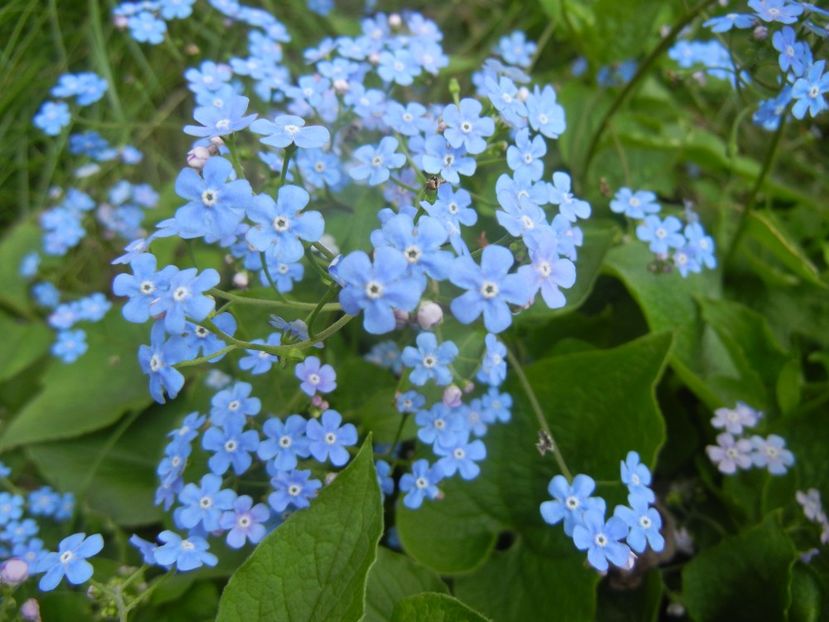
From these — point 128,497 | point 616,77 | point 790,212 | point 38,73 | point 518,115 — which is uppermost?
point 518,115

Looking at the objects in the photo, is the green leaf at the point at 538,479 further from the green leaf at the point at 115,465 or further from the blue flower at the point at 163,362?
the green leaf at the point at 115,465

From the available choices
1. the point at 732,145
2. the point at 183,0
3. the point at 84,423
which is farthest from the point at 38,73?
the point at 732,145

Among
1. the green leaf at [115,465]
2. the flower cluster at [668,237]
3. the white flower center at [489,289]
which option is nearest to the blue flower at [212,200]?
the white flower center at [489,289]

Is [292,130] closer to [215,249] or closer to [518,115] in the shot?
[518,115]

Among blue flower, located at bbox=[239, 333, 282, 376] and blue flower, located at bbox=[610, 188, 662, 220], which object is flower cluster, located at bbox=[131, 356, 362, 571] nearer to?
blue flower, located at bbox=[239, 333, 282, 376]

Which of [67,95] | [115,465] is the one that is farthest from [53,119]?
→ [115,465]

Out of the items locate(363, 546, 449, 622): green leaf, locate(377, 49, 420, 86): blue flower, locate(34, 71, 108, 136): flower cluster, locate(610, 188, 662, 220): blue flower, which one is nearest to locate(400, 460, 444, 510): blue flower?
locate(363, 546, 449, 622): green leaf
